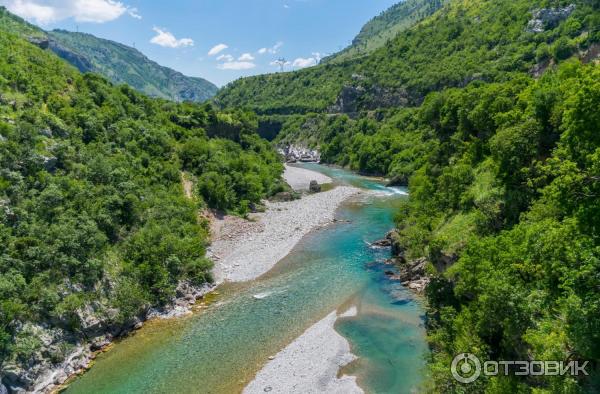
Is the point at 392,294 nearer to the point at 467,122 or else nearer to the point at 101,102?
the point at 467,122

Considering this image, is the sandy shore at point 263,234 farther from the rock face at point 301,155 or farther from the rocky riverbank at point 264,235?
the rock face at point 301,155

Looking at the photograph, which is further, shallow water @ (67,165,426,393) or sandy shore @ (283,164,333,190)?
sandy shore @ (283,164,333,190)

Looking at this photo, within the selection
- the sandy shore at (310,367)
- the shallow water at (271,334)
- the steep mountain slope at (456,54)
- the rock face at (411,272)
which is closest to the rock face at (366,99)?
the steep mountain slope at (456,54)

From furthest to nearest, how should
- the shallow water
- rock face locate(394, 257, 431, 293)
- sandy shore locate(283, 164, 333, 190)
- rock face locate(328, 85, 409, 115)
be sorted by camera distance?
rock face locate(328, 85, 409, 115) → sandy shore locate(283, 164, 333, 190) → rock face locate(394, 257, 431, 293) → the shallow water

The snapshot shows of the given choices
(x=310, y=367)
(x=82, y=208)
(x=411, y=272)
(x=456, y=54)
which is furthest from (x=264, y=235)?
(x=456, y=54)

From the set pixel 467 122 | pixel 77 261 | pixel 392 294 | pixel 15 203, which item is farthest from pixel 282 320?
pixel 467 122

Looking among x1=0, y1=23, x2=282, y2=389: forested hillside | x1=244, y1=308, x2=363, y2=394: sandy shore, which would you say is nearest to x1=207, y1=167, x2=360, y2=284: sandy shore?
x1=0, y1=23, x2=282, y2=389: forested hillside

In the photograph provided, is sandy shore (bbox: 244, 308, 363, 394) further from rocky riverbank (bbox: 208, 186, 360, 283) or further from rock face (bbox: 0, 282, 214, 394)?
rocky riverbank (bbox: 208, 186, 360, 283)

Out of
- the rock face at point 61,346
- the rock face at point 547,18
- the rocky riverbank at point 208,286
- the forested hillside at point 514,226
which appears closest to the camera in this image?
the forested hillside at point 514,226
